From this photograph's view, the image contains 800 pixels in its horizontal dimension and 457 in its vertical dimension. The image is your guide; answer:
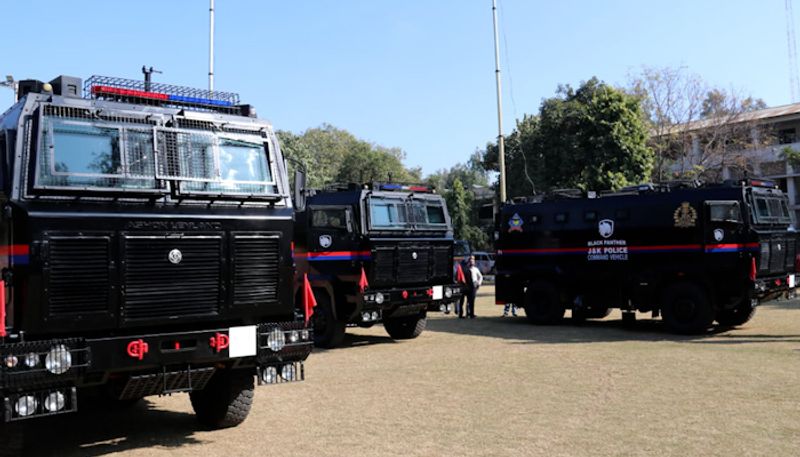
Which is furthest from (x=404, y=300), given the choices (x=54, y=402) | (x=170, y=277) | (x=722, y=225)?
(x=54, y=402)

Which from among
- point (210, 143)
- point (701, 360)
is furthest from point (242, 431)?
point (701, 360)

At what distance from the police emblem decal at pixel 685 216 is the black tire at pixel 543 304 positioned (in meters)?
3.40

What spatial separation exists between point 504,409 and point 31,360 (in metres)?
4.94

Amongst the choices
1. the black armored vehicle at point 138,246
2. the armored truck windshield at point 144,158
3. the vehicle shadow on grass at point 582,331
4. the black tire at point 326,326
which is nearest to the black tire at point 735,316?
the vehicle shadow on grass at point 582,331

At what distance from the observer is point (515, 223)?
18047 millimetres

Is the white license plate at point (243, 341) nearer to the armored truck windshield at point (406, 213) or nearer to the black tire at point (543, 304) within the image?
the armored truck windshield at point (406, 213)

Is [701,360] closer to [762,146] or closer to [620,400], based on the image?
[620,400]

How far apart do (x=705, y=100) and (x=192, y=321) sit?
1321 inches

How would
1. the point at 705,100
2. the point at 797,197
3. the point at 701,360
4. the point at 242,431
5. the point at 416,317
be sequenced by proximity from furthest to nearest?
1. the point at 797,197
2. the point at 705,100
3. the point at 416,317
4. the point at 701,360
5. the point at 242,431

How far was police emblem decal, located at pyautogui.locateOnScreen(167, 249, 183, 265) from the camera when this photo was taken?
6320mm

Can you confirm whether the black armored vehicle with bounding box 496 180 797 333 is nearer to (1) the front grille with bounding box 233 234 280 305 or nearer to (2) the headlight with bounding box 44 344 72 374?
(1) the front grille with bounding box 233 234 280 305

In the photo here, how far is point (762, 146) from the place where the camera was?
38.1m

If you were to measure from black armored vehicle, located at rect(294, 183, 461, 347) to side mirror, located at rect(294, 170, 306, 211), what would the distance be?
6.07 m

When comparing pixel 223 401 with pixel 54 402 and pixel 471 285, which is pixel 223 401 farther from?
pixel 471 285
